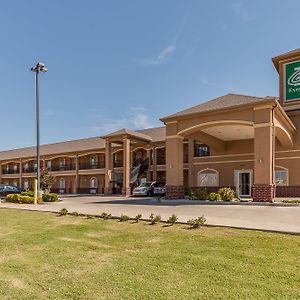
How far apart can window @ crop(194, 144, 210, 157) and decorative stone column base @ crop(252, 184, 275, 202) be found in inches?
525

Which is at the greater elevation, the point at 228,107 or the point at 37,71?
the point at 37,71

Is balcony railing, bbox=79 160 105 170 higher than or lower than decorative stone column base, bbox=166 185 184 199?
higher

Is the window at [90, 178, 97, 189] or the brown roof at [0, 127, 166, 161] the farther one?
the window at [90, 178, 97, 189]

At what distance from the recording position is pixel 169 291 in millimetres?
5285

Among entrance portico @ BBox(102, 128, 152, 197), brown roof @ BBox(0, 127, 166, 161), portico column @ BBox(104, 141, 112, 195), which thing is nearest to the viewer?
entrance portico @ BBox(102, 128, 152, 197)

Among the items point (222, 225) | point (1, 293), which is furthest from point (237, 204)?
point (1, 293)

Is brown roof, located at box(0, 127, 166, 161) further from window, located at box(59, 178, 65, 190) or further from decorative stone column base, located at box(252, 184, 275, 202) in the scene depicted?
decorative stone column base, located at box(252, 184, 275, 202)

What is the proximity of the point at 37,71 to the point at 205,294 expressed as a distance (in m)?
20.1

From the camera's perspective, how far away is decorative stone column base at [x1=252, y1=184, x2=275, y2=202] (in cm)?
1842

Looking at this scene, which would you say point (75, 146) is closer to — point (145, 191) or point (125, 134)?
point (125, 134)

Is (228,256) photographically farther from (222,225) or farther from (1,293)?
(1,293)

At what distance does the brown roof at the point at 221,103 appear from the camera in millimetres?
20016

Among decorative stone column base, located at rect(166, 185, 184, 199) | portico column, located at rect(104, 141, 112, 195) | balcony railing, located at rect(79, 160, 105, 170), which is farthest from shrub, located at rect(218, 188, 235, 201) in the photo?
balcony railing, located at rect(79, 160, 105, 170)

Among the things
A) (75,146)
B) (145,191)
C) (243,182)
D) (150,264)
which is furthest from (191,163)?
(150,264)
